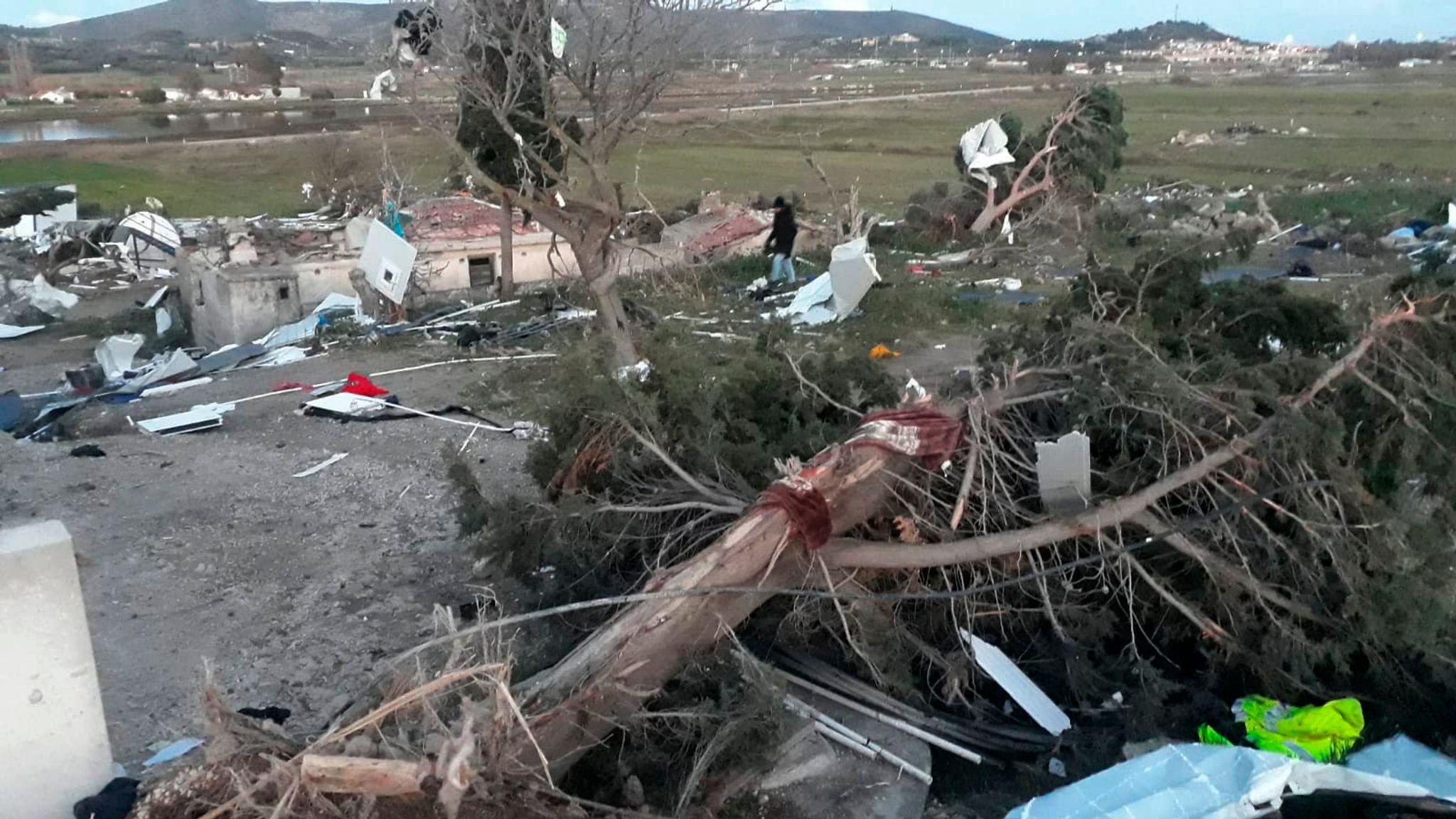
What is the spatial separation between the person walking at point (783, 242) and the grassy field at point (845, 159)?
16.5 ft

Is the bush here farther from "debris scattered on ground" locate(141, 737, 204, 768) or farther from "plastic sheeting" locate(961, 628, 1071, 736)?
"debris scattered on ground" locate(141, 737, 204, 768)

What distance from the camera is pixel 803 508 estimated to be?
14.6 feet

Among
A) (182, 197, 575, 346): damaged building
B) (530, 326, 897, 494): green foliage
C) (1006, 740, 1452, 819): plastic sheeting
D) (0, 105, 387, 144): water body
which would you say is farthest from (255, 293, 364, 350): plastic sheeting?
(0, 105, 387, 144): water body

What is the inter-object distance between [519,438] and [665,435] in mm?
3534

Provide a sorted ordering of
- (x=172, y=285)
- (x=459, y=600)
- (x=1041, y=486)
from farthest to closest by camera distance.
Result: (x=172, y=285) < (x=459, y=600) < (x=1041, y=486)

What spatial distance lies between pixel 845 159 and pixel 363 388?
103ft

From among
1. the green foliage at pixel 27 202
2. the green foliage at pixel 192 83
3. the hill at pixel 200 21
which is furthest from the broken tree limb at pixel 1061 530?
the hill at pixel 200 21

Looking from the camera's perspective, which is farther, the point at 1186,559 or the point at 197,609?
the point at 197,609

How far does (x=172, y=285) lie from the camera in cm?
1755

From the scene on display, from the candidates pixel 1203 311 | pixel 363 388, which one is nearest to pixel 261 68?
pixel 363 388

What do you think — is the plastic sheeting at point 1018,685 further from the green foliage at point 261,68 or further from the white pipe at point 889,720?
the green foliage at point 261,68

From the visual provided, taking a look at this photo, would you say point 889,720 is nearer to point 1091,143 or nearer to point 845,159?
point 1091,143

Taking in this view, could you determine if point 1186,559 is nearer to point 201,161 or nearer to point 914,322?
point 914,322

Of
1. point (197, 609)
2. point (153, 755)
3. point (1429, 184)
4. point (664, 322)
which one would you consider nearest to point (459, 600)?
point (197, 609)
